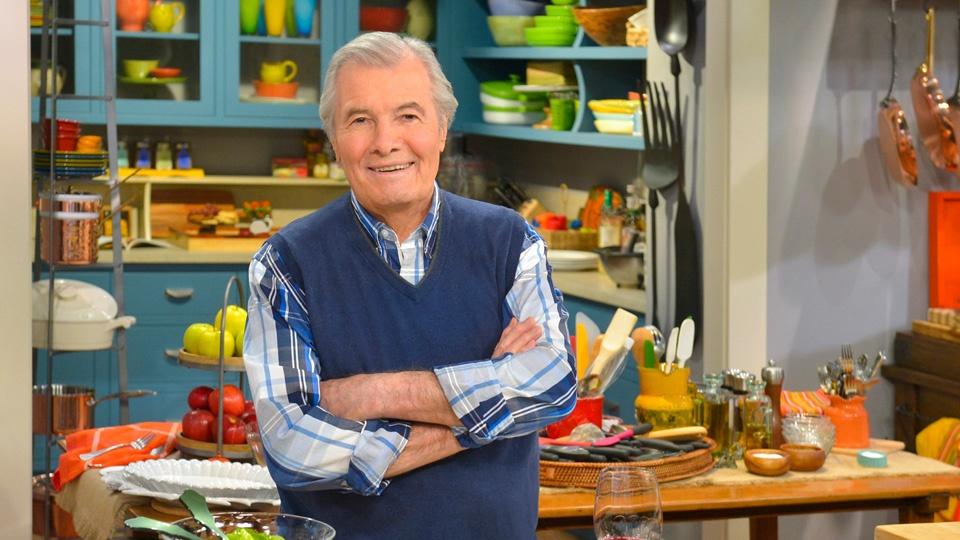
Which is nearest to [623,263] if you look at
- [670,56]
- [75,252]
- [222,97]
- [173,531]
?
[670,56]

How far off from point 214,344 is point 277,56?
3.37m

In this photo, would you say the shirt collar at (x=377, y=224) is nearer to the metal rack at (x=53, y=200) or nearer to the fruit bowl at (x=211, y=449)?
the fruit bowl at (x=211, y=449)

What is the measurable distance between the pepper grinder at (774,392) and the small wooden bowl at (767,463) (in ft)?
0.47

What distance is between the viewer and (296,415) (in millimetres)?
2059

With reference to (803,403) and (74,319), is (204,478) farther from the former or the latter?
(74,319)

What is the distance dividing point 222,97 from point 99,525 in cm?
383

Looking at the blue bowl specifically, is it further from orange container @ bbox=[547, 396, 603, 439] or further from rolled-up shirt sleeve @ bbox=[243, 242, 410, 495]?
rolled-up shirt sleeve @ bbox=[243, 242, 410, 495]

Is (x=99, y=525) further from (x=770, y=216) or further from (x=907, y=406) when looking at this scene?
(x=907, y=406)

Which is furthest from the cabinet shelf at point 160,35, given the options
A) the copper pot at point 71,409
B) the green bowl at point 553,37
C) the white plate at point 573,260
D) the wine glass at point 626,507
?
the wine glass at point 626,507

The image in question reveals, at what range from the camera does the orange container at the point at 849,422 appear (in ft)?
10.6

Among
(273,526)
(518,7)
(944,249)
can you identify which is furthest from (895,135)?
(518,7)

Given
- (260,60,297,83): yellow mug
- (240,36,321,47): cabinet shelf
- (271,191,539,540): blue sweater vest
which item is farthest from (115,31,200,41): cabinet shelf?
(271,191,539,540): blue sweater vest

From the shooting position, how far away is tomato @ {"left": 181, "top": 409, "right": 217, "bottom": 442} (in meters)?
3.03

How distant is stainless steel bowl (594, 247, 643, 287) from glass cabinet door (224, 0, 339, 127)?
1.95 metres
